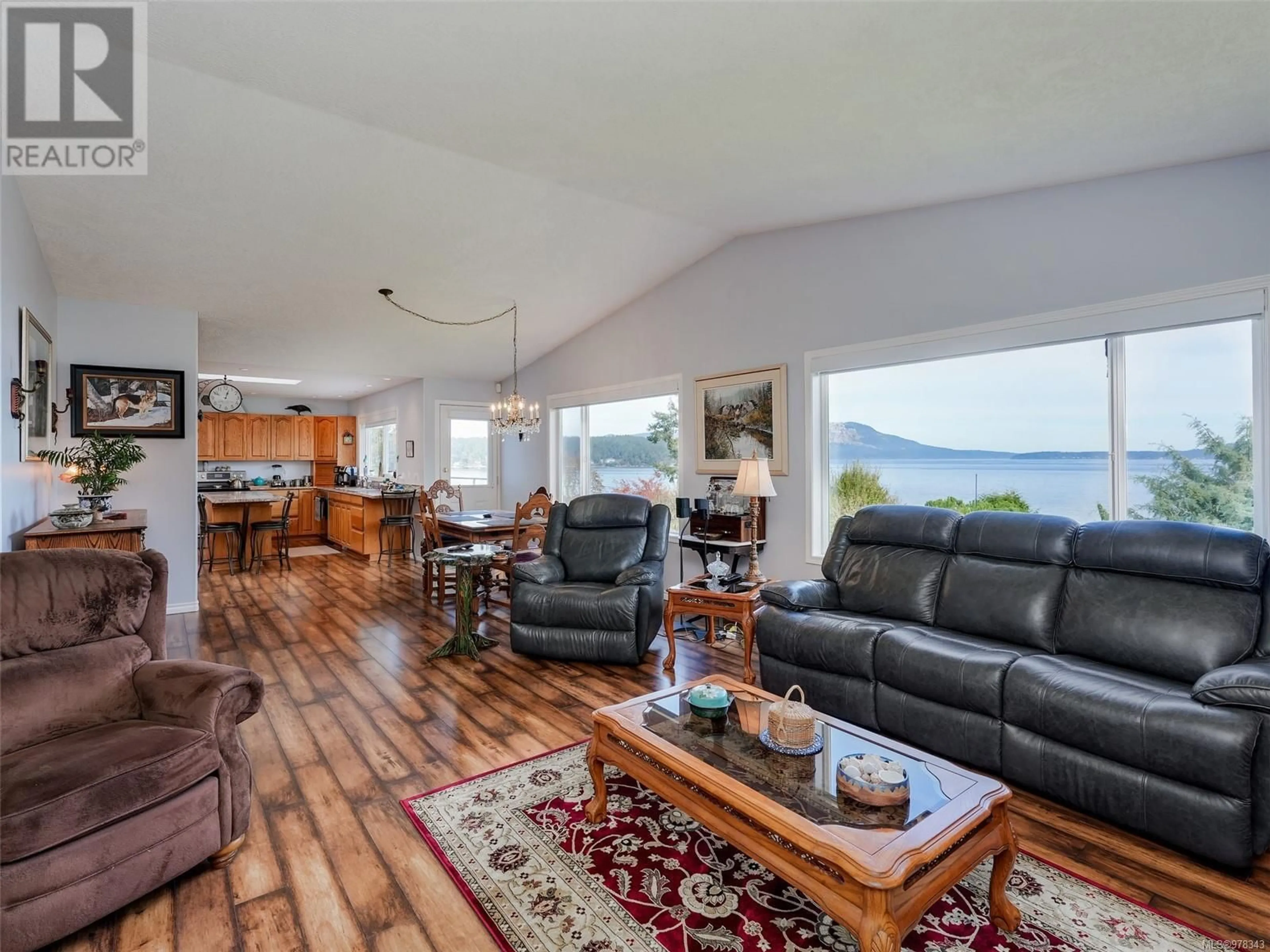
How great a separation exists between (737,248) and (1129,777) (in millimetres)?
4244

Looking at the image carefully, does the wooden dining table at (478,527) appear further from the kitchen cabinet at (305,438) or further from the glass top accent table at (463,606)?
the kitchen cabinet at (305,438)

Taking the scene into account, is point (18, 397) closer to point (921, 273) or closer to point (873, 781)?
point (873, 781)

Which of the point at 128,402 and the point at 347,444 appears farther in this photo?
the point at 347,444

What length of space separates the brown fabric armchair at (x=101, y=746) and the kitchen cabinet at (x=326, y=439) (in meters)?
8.99

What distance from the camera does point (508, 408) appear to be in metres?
5.42

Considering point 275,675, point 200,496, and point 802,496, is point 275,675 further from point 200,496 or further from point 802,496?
point 200,496

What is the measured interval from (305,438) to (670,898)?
10523mm

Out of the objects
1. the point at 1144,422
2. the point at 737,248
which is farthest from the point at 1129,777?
the point at 737,248

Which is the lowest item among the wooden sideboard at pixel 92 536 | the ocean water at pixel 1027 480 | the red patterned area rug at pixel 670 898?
the red patterned area rug at pixel 670 898

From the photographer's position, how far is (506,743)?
9.21 ft

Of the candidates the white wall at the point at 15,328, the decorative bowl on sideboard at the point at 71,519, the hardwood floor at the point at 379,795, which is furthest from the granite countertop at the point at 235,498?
the decorative bowl on sideboard at the point at 71,519

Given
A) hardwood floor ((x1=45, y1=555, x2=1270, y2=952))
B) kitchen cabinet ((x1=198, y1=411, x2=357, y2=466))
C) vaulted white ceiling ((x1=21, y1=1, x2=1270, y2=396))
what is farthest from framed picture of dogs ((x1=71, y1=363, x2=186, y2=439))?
kitchen cabinet ((x1=198, y1=411, x2=357, y2=466))

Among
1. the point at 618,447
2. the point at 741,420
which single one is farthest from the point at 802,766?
the point at 618,447

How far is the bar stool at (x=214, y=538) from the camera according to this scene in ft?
23.5
